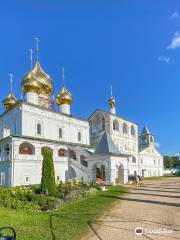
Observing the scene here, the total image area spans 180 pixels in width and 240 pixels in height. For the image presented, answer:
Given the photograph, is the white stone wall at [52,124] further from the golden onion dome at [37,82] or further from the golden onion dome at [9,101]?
the golden onion dome at [9,101]

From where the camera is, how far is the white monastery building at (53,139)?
3188 cm

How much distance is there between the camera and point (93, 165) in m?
34.1

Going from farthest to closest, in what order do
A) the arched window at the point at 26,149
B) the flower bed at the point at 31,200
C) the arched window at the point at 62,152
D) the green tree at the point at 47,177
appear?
1. the arched window at the point at 62,152
2. the arched window at the point at 26,149
3. the green tree at the point at 47,177
4. the flower bed at the point at 31,200

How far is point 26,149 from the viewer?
1346 inches

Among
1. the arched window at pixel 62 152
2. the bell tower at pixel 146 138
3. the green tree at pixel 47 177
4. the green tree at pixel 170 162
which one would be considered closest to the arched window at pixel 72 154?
the arched window at pixel 62 152

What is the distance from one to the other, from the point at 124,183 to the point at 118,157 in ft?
11.2

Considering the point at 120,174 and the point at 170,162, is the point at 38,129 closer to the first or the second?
the point at 120,174

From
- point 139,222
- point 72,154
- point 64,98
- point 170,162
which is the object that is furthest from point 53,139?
point 170,162

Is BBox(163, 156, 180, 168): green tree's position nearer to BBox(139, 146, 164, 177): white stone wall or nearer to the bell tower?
BBox(139, 146, 164, 177): white stone wall

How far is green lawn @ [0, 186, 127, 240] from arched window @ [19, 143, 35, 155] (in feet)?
60.6

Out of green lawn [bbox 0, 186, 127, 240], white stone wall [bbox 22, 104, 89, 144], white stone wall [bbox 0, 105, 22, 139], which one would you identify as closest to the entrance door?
white stone wall [bbox 22, 104, 89, 144]

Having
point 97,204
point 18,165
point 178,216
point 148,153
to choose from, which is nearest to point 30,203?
point 97,204

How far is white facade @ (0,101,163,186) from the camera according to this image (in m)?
31.6

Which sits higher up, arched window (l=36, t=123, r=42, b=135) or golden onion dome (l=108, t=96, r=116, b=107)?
golden onion dome (l=108, t=96, r=116, b=107)
